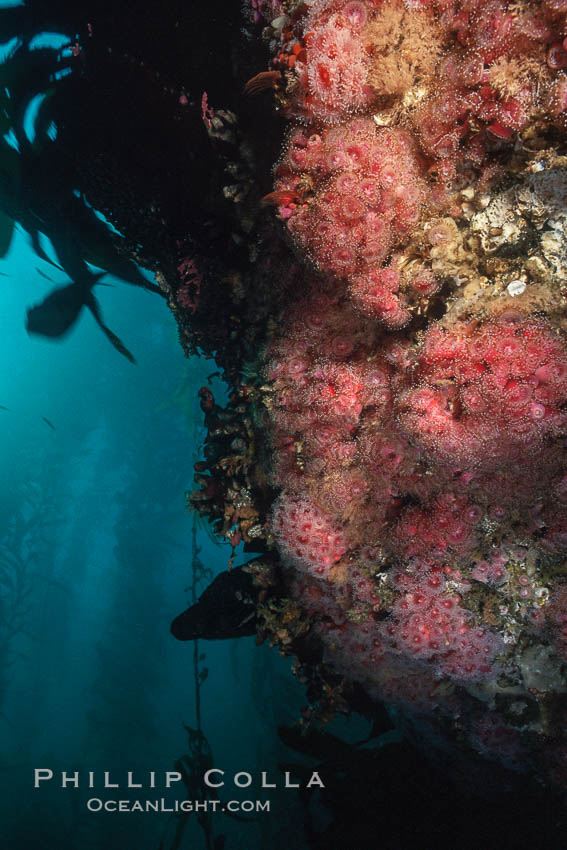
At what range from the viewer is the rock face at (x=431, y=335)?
1891mm

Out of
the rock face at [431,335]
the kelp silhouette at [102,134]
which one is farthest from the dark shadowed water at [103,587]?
the rock face at [431,335]

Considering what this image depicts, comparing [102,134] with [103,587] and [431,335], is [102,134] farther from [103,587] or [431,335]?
[103,587]

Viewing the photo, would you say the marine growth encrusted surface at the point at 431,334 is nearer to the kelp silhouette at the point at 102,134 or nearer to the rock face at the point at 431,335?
the rock face at the point at 431,335

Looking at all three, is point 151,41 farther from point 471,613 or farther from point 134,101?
point 471,613

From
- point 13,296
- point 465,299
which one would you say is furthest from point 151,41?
point 13,296

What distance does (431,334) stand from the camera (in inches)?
85.2

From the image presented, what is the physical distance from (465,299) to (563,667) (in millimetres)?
2736

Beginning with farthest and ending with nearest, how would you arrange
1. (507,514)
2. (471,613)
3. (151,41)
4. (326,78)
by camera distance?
(151,41) < (471,613) < (507,514) < (326,78)

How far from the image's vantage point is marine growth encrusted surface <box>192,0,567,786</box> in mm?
1892

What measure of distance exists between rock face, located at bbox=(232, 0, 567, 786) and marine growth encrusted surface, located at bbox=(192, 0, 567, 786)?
0.01 meters

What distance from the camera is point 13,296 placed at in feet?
58.4

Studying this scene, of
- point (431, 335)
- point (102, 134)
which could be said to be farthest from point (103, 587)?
point (431, 335)

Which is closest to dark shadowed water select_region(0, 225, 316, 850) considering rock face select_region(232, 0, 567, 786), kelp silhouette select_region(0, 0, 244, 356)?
kelp silhouette select_region(0, 0, 244, 356)

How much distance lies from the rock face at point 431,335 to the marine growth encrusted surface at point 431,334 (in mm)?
10
